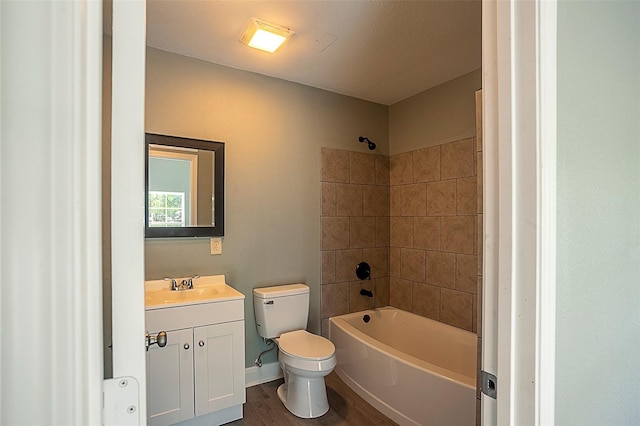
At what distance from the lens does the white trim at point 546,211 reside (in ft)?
2.25

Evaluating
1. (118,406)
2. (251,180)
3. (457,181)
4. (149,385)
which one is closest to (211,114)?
(251,180)

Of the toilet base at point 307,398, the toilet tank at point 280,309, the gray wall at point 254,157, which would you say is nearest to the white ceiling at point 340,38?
the gray wall at point 254,157

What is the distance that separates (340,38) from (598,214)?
1727 mm

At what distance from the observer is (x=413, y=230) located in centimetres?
304

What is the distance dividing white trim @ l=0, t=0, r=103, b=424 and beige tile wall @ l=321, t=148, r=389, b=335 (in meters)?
2.46

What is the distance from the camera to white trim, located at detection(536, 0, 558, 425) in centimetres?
69

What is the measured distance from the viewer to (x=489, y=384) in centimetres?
77

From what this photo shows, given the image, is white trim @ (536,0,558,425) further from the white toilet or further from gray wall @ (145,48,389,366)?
gray wall @ (145,48,389,366)

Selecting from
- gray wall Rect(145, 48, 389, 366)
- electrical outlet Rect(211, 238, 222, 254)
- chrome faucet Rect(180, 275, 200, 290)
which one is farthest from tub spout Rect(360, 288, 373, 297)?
chrome faucet Rect(180, 275, 200, 290)

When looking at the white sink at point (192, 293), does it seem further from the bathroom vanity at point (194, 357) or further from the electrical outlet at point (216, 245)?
the electrical outlet at point (216, 245)

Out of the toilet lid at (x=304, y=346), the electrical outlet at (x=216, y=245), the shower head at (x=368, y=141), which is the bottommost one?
the toilet lid at (x=304, y=346)

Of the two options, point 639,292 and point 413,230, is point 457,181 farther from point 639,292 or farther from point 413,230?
point 639,292

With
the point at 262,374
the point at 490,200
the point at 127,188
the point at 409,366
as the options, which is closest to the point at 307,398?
the point at 262,374

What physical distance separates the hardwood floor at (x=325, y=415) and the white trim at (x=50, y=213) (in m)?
1.98
